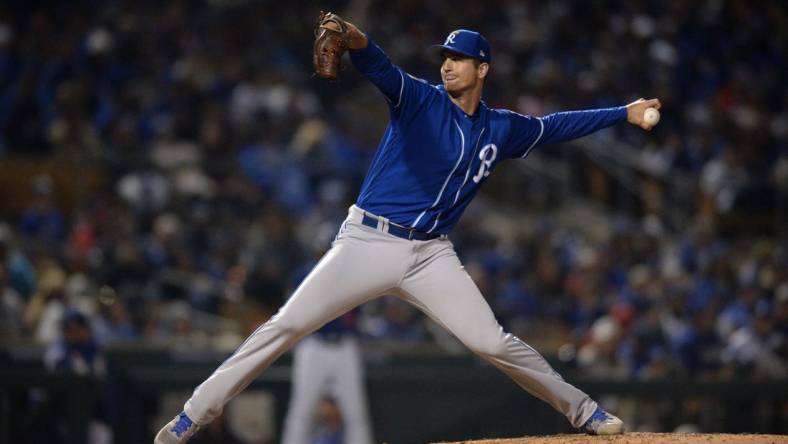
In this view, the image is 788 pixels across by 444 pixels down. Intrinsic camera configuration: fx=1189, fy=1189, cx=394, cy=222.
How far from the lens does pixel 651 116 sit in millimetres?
5402

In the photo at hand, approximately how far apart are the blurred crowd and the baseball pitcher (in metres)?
3.40

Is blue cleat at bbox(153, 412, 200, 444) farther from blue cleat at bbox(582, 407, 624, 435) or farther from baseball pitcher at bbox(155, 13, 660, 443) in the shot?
blue cleat at bbox(582, 407, 624, 435)

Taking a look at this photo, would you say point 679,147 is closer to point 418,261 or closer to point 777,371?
point 777,371

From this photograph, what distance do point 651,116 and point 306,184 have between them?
22.1 feet

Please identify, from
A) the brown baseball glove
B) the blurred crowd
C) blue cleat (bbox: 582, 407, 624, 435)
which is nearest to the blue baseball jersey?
the brown baseball glove

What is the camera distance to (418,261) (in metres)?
5.17

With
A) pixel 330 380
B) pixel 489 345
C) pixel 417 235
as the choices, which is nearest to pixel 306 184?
pixel 330 380

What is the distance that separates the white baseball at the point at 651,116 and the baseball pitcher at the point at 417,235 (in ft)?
0.07

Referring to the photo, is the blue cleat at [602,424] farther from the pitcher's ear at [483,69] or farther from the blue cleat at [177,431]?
the blue cleat at [177,431]

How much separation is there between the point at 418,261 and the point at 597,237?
7.82 meters

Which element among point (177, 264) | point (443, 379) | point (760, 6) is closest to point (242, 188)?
point (177, 264)

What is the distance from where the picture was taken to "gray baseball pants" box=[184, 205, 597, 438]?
16.3 feet

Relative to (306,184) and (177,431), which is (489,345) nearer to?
(177,431)

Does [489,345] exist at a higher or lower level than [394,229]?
lower
